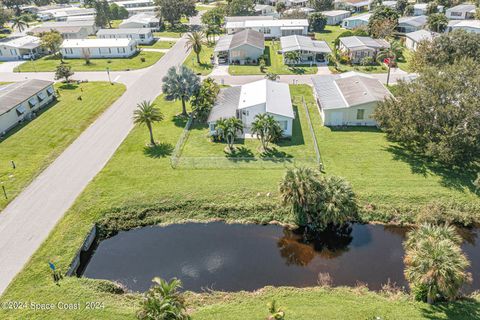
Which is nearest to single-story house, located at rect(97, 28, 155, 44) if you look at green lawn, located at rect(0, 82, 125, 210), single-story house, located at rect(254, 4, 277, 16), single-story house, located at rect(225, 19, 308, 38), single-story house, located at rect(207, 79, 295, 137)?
single-story house, located at rect(225, 19, 308, 38)

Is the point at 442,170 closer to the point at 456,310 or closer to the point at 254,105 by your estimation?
the point at 456,310

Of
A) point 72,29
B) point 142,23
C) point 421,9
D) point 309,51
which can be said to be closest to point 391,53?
point 309,51

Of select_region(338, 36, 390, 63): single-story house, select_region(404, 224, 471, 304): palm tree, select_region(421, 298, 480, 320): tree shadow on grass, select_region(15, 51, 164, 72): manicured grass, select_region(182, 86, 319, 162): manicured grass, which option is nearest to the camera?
select_region(404, 224, 471, 304): palm tree

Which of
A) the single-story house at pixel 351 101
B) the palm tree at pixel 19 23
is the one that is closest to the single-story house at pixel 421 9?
the single-story house at pixel 351 101

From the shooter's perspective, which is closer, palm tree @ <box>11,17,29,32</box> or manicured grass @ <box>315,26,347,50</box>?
manicured grass @ <box>315,26,347,50</box>

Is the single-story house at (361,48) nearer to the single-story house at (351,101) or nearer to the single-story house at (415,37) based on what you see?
the single-story house at (415,37)

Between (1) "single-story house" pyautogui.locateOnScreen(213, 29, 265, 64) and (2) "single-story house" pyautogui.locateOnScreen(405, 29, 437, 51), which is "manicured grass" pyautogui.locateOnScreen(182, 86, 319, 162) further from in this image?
(2) "single-story house" pyautogui.locateOnScreen(405, 29, 437, 51)

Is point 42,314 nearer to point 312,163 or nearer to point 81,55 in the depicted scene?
point 312,163
